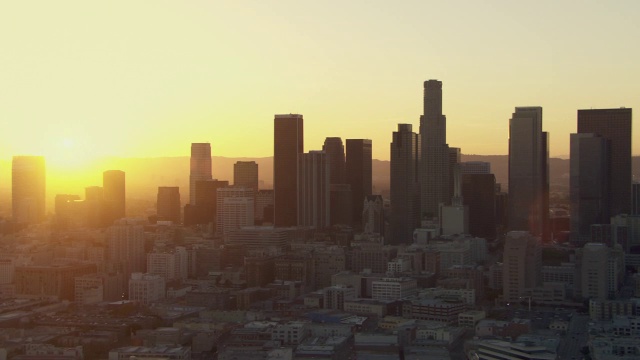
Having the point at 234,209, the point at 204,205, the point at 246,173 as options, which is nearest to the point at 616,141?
the point at 234,209

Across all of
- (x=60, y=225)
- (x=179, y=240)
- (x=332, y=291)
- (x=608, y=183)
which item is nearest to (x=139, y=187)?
(x=60, y=225)

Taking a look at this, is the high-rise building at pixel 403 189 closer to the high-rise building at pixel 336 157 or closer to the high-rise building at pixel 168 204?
the high-rise building at pixel 336 157

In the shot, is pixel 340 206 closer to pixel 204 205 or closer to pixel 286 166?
pixel 286 166

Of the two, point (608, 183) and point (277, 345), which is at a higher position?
point (608, 183)

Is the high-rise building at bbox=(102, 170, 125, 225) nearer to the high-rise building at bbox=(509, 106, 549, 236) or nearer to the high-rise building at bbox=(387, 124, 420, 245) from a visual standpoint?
the high-rise building at bbox=(387, 124, 420, 245)

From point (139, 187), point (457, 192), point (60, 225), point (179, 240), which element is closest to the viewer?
point (179, 240)

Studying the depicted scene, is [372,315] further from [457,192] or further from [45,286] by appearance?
[457,192]

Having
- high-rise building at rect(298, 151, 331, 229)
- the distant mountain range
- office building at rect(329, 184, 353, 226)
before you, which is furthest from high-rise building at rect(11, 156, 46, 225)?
office building at rect(329, 184, 353, 226)
